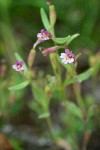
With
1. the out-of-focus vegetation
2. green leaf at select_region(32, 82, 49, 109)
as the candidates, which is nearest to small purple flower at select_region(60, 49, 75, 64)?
green leaf at select_region(32, 82, 49, 109)

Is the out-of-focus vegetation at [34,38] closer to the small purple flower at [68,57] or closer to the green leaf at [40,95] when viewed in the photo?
the green leaf at [40,95]

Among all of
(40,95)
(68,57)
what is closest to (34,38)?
(40,95)

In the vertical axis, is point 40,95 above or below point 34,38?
below

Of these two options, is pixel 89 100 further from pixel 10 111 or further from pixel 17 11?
pixel 17 11

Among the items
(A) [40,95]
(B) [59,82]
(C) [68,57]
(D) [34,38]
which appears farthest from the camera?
(D) [34,38]

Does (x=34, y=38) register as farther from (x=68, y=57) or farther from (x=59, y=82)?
(x=68, y=57)

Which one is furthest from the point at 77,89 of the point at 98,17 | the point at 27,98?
the point at 98,17

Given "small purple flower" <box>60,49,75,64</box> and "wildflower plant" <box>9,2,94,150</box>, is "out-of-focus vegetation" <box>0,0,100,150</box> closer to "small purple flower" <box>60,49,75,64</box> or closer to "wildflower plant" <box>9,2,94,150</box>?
"wildflower plant" <box>9,2,94,150</box>

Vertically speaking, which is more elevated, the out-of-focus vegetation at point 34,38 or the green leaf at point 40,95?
the out-of-focus vegetation at point 34,38

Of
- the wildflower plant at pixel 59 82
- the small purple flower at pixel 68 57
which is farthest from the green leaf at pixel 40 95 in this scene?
the small purple flower at pixel 68 57
